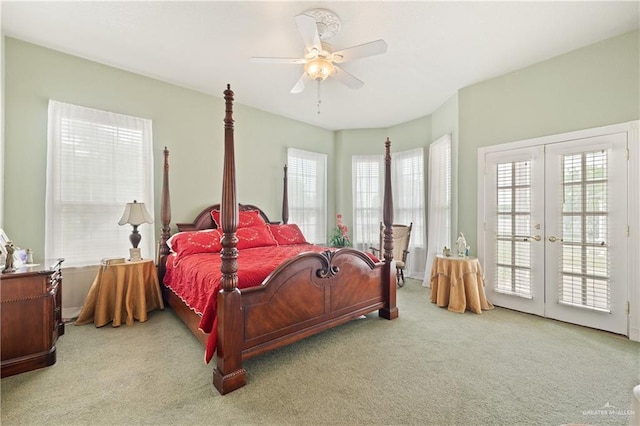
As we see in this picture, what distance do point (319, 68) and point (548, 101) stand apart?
2.63 meters

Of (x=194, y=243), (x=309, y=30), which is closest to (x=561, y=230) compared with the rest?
(x=309, y=30)

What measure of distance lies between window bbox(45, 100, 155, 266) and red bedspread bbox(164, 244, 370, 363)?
861 millimetres

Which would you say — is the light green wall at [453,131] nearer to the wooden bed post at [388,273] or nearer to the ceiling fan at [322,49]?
the wooden bed post at [388,273]

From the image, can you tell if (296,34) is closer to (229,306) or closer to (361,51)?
(361,51)

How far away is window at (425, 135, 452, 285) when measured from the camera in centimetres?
439

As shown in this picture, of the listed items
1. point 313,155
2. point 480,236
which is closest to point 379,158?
point 313,155

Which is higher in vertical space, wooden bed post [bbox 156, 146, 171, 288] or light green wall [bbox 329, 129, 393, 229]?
light green wall [bbox 329, 129, 393, 229]

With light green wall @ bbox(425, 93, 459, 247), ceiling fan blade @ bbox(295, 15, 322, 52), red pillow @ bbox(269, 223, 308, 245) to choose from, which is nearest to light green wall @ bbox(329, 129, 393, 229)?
light green wall @ bbox(425, 93, 459, 247)

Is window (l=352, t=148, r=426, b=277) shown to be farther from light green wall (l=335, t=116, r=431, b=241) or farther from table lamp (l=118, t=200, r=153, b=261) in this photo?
table lamp (l=118, t=200, r=153, b=261)

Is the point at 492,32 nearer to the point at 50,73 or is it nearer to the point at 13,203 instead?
the point at 50,73

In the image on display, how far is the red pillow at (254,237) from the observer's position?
11.9 ft

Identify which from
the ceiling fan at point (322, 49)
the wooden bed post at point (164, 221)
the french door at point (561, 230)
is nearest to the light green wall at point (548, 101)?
the french door at point (561, 230)

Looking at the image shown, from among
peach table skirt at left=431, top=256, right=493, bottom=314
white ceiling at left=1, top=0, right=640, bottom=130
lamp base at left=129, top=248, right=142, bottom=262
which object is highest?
white ceiling at left=1, top=0, right=640, bottom=130

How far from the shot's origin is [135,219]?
3139 millimetres
